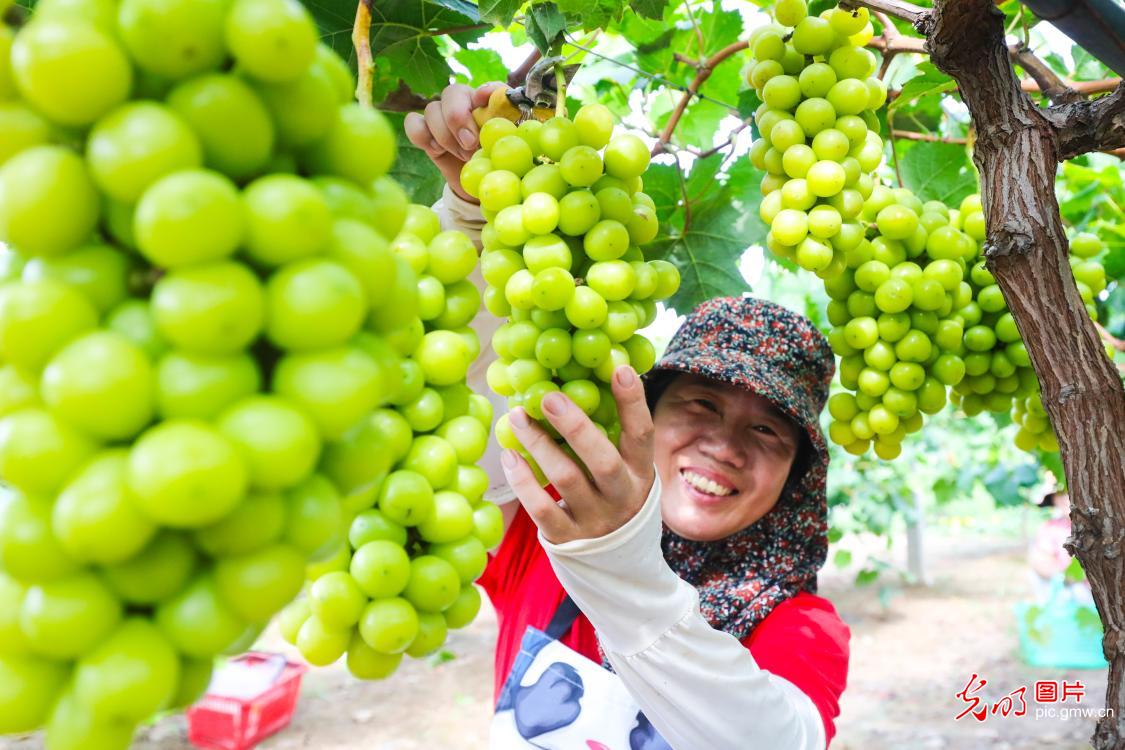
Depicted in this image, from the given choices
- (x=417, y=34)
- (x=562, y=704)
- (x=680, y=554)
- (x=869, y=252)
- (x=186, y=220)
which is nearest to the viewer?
(x=186, y=220)

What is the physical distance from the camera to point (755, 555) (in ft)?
6.56

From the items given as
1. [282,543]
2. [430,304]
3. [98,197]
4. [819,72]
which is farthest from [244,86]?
[819,72]

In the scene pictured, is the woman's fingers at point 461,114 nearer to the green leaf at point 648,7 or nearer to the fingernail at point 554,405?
the green leaf at point 648,7

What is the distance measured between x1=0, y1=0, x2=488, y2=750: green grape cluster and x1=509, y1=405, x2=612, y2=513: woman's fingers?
17.8 inches

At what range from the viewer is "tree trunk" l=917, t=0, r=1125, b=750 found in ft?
3.43

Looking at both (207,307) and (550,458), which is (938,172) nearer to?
(550,458)

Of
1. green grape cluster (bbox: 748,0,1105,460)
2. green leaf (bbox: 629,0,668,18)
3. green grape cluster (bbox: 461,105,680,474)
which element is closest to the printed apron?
green grape cluster (bbox: 748,0,1105,460)

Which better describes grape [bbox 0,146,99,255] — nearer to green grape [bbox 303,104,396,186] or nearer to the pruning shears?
green grape [bbox 303,104,396,186]

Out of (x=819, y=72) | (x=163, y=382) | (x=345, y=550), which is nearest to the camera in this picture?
(x=163, y=382)

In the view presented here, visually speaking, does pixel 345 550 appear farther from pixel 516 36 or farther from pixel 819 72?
pixel 516 36

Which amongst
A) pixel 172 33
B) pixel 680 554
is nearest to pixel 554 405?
pixel 172 33

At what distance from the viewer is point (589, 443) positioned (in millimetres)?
904

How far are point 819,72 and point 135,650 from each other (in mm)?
1197

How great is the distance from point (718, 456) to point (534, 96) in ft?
3.89
